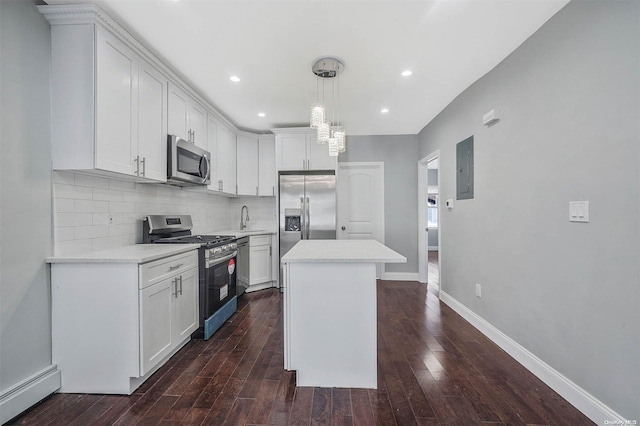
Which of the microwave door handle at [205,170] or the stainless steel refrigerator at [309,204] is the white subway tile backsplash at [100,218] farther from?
the stainless steel refrigerator at [309,204]

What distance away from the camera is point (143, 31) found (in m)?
1.96

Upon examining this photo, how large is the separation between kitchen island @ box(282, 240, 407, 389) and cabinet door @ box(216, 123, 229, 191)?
2.32 metres

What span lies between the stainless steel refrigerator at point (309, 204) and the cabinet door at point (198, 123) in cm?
126

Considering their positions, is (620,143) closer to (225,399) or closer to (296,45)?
(296,45)

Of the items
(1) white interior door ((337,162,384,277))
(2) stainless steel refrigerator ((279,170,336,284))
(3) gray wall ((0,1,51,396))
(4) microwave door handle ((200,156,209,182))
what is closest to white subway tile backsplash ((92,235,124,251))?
(3) gray wall ((0,1,51,396))

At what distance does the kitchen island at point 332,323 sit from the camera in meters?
1.77

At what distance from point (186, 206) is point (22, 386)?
2.09 metres

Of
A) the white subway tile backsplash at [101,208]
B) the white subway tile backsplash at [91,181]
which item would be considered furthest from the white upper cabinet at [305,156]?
the white subway tile backsplash at [91,181]

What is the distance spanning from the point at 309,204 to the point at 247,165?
1.23 metres

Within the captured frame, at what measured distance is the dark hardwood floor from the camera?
1.52m

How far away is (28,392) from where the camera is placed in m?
1.58

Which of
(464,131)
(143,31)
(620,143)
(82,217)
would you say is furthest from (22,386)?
(464,131)

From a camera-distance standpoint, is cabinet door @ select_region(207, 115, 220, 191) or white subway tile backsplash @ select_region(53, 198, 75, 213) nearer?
white subway tile backsplash @ select_region(53, 198, 75, 213)

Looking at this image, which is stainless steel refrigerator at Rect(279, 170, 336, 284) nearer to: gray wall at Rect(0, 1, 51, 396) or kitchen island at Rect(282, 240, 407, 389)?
kitchen island at Rect(282, 240, 407, 389)
